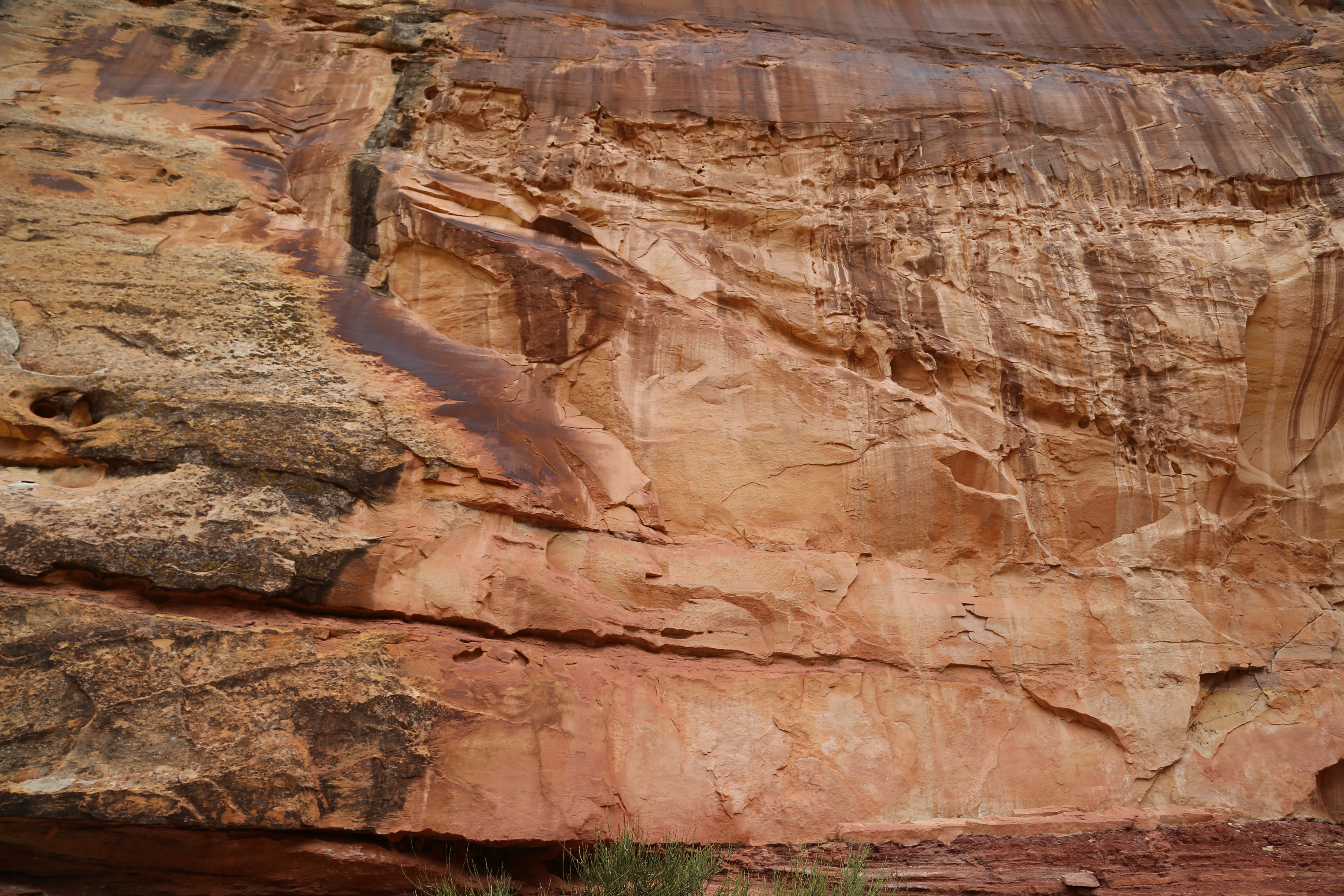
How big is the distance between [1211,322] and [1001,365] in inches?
83.6

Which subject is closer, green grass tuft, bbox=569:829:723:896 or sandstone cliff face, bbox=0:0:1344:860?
green grass tuft, bbox=569:829:723:896

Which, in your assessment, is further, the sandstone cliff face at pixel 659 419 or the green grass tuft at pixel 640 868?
the sandstone cliff face at pixel 659 419

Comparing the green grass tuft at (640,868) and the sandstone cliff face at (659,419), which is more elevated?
the sandstone cliff face at (659,419)

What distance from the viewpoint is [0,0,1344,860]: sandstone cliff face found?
18.3 ft

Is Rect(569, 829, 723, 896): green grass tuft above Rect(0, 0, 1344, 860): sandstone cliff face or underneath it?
underneath

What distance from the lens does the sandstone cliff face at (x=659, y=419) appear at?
5.59 meters

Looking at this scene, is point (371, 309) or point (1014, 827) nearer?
point (1014, 827)

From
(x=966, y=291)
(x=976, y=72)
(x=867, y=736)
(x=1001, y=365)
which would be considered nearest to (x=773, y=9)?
(x=976, y=72)

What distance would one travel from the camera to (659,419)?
763cm

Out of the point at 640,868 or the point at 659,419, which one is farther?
the point at 659,419

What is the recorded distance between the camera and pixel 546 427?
23.9 feet

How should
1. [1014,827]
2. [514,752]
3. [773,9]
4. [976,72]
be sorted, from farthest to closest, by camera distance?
[773,9]
[976,72]
[1014,827]
[514,752]

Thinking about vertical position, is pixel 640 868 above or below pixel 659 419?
below

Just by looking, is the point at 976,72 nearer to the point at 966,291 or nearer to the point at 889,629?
Result: the point at 966,291
